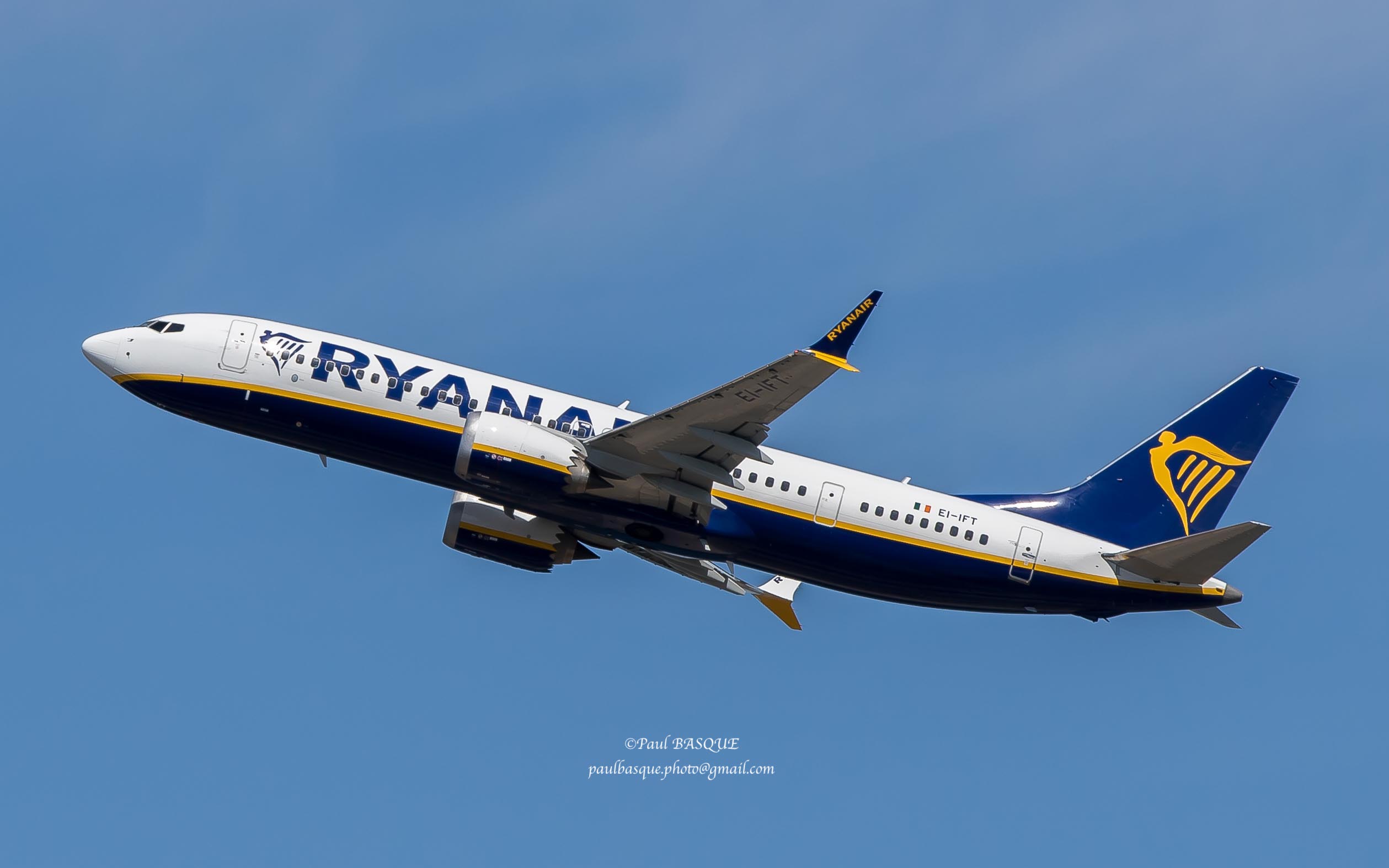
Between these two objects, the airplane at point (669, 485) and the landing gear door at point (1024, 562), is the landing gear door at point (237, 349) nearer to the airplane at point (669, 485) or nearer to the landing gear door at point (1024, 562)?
the airplane at point (669, 485)

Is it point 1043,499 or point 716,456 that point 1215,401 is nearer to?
point 1043,499

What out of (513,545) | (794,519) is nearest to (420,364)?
A: (513,545)

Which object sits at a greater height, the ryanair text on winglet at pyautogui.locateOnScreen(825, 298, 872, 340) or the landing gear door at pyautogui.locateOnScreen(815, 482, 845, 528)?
the ryanair text on winglet at pyautogui.locateOnScreen(825, 298, 872, 340)

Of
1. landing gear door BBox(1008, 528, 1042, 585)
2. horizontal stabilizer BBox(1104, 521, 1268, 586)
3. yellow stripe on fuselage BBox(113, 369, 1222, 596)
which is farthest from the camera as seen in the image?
landing gear door BBox(1008, 528, 1042, 585)

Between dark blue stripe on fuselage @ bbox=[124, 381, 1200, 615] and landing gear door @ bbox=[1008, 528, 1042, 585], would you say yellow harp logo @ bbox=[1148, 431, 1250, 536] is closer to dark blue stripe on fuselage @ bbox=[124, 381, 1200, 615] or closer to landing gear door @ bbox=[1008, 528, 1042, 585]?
dark blue stripe on fuselage @ bbox=[124, 381, 1200, 615]

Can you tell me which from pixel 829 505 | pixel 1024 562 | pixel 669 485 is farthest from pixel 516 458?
pixel 1024 562

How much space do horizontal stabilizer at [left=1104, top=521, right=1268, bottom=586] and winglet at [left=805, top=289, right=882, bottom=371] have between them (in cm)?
1223

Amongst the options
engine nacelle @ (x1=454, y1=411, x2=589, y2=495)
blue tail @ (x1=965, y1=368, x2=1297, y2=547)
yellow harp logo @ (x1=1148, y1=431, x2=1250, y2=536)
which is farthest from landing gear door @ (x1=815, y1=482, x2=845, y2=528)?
yellow harp logo @ (x1=1148, y1=431, x2=1250, y2=536)

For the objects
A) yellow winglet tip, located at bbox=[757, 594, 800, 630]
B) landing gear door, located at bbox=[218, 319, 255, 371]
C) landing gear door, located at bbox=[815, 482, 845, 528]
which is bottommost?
yellow winglet tip, located at bbox=[757, 594, 800, 630]

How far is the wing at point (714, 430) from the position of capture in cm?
3656

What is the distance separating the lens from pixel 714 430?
4019 cm

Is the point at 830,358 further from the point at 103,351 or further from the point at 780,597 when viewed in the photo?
the point at 103,351

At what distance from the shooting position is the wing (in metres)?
36.6

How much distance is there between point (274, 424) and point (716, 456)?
13324mm
